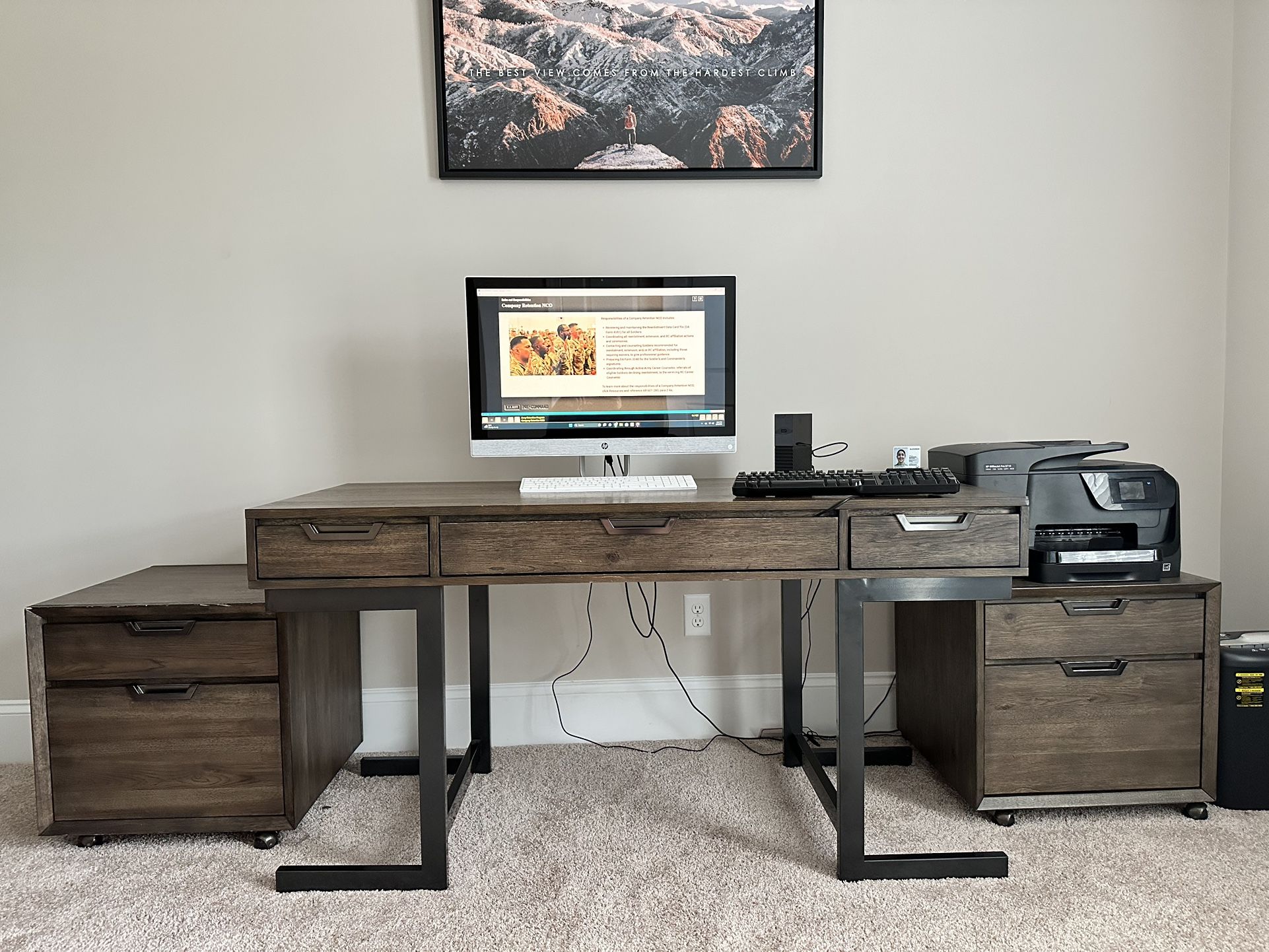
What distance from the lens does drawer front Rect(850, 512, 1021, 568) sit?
1527 mm

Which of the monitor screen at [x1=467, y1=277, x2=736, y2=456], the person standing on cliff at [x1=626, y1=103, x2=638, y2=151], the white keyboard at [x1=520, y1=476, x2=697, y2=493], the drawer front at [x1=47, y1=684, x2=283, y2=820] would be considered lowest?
the drawer front at [x1=47, y1=684, x2=283, y2=820]

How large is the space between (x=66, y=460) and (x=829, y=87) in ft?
7.67

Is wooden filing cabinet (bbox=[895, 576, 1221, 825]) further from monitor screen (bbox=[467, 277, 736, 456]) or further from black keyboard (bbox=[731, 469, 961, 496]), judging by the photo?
monitor screen (bbox=[467, 277, 736, 456])

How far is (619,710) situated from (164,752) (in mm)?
1134

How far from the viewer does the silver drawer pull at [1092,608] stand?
1.77 metres

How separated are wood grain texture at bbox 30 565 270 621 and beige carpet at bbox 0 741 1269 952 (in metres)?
0.52

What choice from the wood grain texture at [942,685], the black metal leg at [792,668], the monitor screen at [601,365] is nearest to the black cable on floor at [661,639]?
the black metal leg at [792,668]

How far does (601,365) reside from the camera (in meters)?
1.87

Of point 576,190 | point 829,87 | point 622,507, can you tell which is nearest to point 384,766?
point 622,507

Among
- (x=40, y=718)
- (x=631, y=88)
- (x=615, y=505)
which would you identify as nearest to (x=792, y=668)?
(x=615, y=505)

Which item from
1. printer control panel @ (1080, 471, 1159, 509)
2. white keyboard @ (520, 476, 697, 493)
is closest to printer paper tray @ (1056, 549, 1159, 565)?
printer control panel @ (1080, 471, 1159, 509)

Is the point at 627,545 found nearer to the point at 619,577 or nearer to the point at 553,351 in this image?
the point at 619,577

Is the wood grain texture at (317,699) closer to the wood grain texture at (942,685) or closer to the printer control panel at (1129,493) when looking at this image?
the wood grain texture at (942,685)

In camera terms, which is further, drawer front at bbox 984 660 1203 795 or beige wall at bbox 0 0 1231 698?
beige wall at bbox 0 0 1231 698
